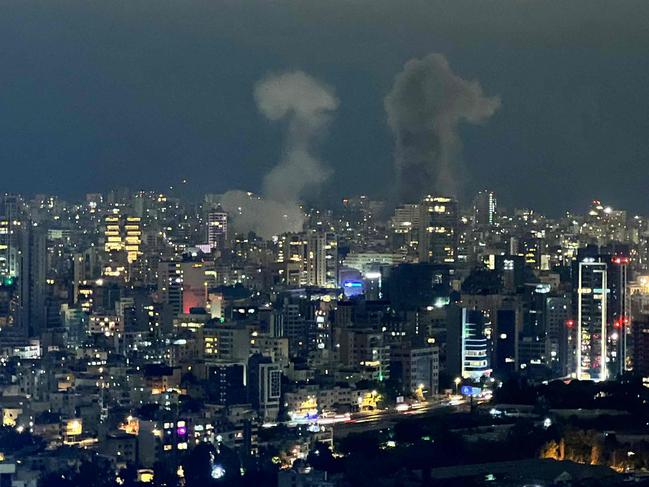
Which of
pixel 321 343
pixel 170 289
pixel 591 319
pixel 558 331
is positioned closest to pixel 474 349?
pixel 558 331

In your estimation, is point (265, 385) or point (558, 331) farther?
point (558, 331)

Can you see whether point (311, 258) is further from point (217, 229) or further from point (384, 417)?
point (384, 417)

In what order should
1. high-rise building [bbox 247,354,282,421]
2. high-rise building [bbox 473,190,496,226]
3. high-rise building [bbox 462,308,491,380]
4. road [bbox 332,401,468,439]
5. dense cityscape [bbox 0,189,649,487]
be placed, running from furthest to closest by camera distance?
high-rise building [bbox 473,190,496,226], high-rise building [bbox 462,308,491,380], high-rise building [bbox 247,354,282,421], road [bbox 332,401,468,439], dense cityscape [bbox 0,189,649,487]

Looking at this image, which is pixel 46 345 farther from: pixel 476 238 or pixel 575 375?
pixel 476 238

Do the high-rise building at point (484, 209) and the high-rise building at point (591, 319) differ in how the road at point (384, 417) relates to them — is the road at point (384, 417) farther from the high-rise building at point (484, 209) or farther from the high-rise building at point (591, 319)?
the high-rise building at point (484, 209)

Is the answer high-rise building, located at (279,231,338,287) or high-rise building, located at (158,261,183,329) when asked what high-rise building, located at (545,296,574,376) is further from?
high-rise building, located at (279,231,338,287)

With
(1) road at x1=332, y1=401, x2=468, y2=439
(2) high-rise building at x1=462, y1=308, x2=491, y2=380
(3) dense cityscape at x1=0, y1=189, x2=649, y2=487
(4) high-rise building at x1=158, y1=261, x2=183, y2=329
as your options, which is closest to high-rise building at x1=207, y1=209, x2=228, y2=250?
(3) dense cityscape at x1=0, y1=189, x2=649, y2=487

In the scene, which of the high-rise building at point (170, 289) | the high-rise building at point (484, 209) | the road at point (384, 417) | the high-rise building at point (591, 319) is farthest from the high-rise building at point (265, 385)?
the high-rise building at point (484, 209)
